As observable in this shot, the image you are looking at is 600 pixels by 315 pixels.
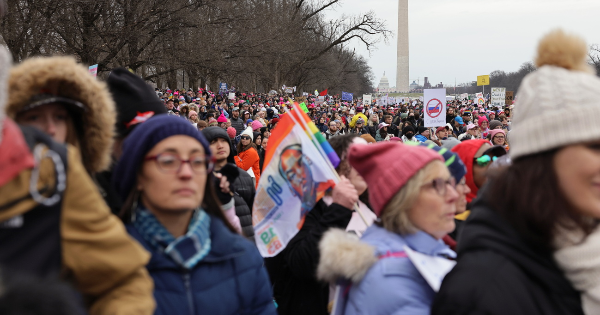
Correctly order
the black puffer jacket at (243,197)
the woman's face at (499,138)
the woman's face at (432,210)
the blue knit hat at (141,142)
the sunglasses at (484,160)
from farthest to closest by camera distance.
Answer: the woman's face at (499,138), the black puffer jacket at (243,197), the sunglasses at (484,160), the woman's face at (432,210), the blue knit hat at (141,142)

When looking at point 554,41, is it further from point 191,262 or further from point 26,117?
point 26,117

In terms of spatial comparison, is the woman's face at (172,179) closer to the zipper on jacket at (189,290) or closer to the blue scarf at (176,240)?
the blue scarf at (176,240)

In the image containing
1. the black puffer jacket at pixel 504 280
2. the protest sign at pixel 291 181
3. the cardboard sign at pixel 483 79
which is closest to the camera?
the black puffer jacket at pixel 504 280

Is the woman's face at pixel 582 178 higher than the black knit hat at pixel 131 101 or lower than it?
lower

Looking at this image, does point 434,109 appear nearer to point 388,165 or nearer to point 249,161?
point 249,161

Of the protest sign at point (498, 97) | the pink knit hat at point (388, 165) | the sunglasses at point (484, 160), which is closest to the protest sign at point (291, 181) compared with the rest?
the pink knit hat at point (388, 165)

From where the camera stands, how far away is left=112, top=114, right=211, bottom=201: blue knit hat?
216 centimetres

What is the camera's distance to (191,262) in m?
2.07

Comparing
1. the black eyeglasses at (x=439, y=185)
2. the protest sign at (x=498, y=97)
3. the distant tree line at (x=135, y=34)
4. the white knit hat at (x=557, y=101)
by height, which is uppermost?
the distant tree line at (x=135, y=34)

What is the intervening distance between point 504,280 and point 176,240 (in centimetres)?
118

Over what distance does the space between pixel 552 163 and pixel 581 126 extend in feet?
0.46

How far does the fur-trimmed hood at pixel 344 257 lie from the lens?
220cm

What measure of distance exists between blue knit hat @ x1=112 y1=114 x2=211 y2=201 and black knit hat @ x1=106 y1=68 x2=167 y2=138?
933 millimetres

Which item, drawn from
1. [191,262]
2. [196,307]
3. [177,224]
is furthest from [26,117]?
[196,307]
